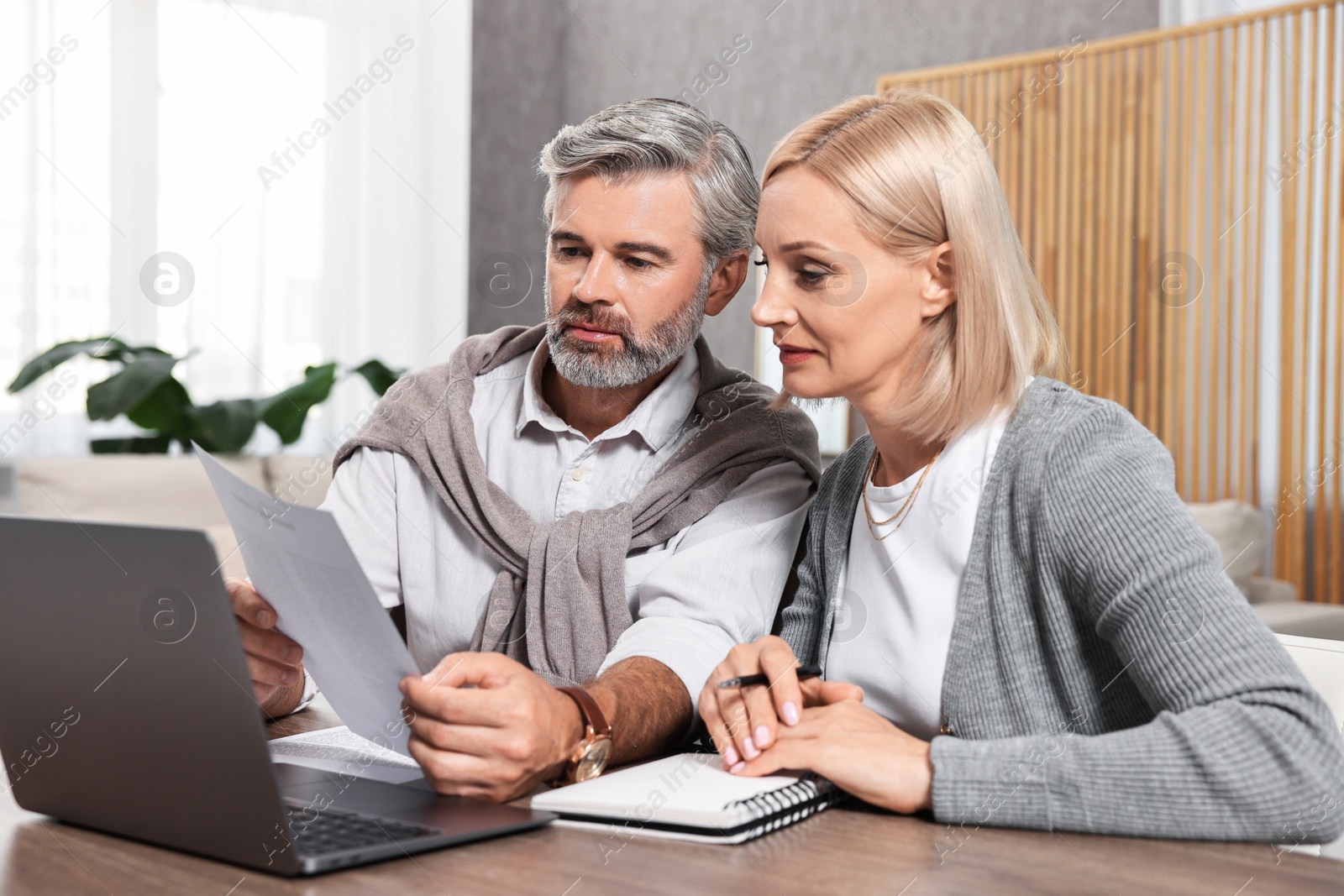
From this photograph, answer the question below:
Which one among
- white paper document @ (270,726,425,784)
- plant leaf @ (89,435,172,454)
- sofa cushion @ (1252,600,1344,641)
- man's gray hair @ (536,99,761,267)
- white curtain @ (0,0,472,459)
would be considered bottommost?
sofa cushion @ (1252,600,1344,641)

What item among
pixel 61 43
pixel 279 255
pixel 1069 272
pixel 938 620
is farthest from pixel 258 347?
pixel 938 620

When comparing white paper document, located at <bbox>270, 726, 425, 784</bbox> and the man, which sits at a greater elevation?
the man

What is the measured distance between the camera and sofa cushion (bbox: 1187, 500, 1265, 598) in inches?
130

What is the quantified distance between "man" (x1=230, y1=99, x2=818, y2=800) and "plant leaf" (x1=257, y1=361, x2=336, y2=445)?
101 inches

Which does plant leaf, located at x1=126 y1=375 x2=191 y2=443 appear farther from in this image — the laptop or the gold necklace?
the laptop

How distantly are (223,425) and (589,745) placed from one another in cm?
307

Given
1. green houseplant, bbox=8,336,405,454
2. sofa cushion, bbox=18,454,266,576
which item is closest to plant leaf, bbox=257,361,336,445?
green houseplant, bbox=8,336,405,454

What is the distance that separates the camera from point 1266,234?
11.4 ft

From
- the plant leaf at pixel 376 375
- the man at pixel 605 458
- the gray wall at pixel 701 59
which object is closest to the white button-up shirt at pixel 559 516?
the man at pixel 605 458

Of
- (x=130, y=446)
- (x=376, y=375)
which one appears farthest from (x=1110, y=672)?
(x=130, y=446)

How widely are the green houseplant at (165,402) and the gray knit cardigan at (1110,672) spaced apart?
9.69 ft

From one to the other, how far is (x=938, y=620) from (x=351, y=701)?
54 centimetres

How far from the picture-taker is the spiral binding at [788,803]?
0.86 metres

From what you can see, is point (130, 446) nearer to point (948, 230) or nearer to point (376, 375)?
point (376, 375)
